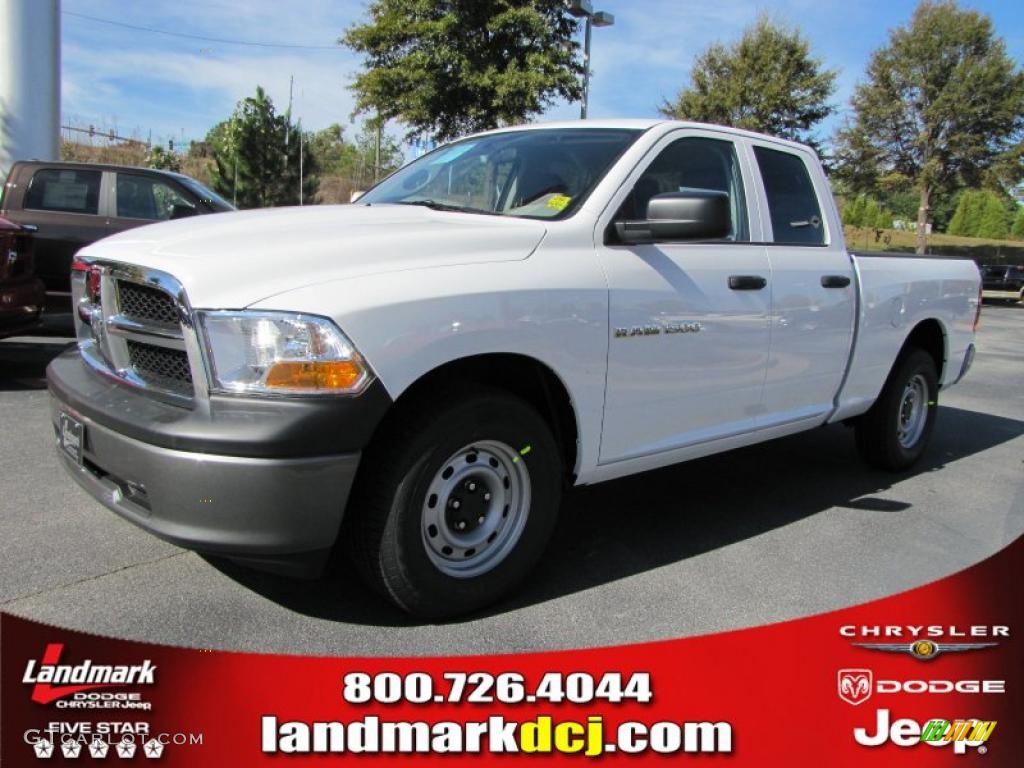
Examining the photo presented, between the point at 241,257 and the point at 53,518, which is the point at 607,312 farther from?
the point at 53,518

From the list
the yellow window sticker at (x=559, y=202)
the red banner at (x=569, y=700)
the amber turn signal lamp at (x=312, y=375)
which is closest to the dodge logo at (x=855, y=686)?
the red banner at (x=569, y=700)

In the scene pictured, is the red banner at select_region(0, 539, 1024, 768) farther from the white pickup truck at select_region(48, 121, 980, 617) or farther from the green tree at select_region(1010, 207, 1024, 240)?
the green tree at select_region(1010, 207, 1024, 240)

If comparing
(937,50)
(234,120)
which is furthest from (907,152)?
(234,120)

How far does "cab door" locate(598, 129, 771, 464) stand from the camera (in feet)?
10.8

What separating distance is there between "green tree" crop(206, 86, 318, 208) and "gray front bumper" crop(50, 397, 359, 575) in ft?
88.5

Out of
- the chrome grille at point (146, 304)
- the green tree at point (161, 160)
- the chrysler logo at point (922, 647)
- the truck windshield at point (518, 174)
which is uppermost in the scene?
the green tree at point (161, 160)

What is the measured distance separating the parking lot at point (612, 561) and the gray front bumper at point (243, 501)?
46 cm

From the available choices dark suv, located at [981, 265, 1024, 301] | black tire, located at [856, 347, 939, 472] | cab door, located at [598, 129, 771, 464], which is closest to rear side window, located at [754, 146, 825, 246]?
cab door, located at [598, 129, 771, 464]

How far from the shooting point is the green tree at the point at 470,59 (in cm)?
1598

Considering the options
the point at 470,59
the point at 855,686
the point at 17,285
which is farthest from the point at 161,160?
the point at 855,686

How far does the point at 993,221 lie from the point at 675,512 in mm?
70049

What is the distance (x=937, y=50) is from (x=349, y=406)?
95.2 ft

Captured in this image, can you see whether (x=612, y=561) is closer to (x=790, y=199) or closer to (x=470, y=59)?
(x=790, y=199)

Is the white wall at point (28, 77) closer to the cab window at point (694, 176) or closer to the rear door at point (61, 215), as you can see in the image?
the rear door at point (61, 215)
